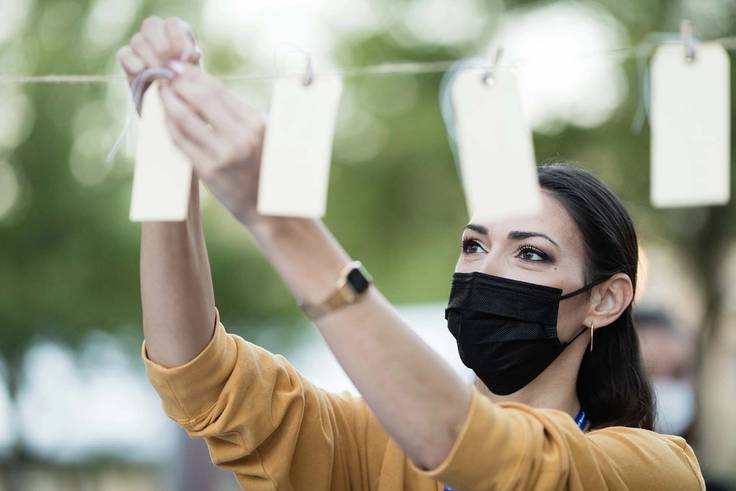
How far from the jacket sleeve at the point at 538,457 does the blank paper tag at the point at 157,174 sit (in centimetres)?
51

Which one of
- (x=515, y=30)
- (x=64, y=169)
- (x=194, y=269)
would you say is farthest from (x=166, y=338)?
(x=515, y=30)

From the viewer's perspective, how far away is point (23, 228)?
724 cm

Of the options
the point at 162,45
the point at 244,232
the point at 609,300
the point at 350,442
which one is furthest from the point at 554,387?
the point at 244,232

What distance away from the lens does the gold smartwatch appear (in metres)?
1.33

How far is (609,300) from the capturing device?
225 centimetres

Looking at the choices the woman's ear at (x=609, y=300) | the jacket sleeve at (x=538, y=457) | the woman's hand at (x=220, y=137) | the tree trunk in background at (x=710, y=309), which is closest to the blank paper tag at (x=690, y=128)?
the jacket sleeve at (x=538, y=457)

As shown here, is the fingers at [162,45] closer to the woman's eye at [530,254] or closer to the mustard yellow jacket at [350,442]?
the mustard yellow jacket at [350,442]

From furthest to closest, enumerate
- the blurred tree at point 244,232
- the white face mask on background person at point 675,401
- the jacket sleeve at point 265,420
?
1. the blurred tree at point 244,232
2. the white face mask on background person at point 675,401
3. the jacket sleeve at point 265,420

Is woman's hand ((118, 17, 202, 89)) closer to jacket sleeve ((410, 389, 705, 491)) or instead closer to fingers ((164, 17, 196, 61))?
fingers ((164, 17, 196, 61))

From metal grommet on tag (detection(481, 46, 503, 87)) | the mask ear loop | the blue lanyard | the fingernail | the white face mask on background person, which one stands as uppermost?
the fingernail

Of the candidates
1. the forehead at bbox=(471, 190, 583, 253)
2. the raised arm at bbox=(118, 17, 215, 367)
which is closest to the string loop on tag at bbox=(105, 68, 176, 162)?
the raised arm at bbox=(118, 17, 215, 367)

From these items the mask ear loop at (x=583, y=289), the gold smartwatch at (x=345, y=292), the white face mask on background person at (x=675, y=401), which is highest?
the gold smartwatch at (x=345, y=292)

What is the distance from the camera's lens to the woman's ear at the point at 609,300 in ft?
7.21

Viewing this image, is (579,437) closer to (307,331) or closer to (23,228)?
(23,228)
